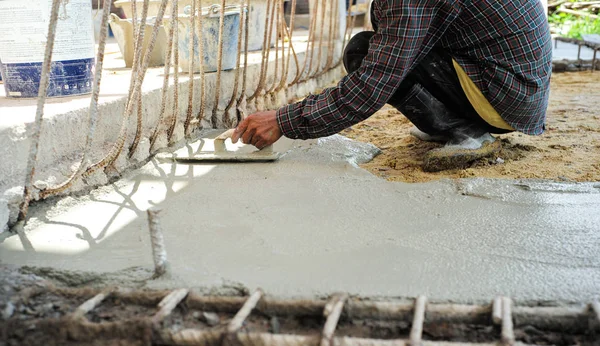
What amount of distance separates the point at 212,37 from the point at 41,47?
124 cm

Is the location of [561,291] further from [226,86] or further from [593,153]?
[226,86]

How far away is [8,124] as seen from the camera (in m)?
1.90

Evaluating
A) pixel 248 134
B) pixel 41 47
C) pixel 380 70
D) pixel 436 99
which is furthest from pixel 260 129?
pixel 41 47

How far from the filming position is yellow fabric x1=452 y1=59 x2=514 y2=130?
2484 millimetres

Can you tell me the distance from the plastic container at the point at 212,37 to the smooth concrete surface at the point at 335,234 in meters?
1.22

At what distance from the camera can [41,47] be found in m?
2.37

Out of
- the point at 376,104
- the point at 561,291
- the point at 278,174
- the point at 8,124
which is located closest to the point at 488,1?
the point at 376,104

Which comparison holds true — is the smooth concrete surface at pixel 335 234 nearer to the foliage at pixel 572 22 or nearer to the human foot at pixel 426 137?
the human foot at pixel 426 137

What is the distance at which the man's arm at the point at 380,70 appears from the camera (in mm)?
2139

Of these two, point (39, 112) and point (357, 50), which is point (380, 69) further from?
point (39, 112)

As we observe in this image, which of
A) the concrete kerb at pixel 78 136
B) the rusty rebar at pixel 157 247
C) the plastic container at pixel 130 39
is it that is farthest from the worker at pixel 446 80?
the plastic container at pixel 130 39

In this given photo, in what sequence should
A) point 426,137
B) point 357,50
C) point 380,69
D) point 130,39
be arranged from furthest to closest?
point 130,39
point 426,137
point 357,50
point 380,69

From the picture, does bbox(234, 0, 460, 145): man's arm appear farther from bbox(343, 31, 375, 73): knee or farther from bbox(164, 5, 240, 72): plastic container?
bbox(164, 5, 240, 72): plastic container

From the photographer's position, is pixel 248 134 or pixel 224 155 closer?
pixel 248 134
